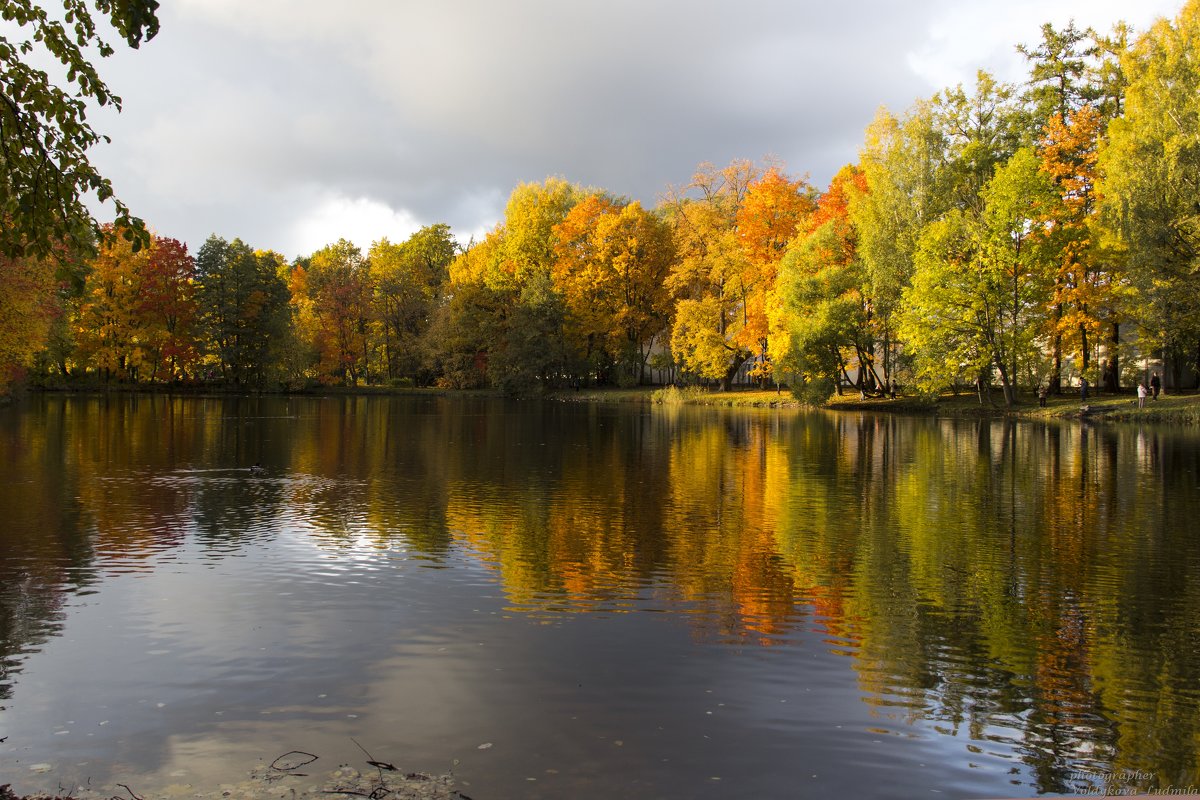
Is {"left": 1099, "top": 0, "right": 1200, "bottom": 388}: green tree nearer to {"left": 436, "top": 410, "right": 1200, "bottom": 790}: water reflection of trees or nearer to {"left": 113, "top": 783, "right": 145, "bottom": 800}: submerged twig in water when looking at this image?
{"left": 436, "top": 410, "right": 1200, "bottom": 790}: water reflection of trees

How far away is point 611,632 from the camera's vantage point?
8969 mm

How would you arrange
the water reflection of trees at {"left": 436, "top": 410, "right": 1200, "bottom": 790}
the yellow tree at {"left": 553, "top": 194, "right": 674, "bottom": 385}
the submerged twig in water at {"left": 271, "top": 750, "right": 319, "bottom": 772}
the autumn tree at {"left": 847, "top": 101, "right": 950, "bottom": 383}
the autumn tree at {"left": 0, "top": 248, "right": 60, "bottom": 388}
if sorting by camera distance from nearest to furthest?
the submerged twig in water at {"left": 271, "top": 750, "right": 319, "bottom": 772}, the water reflection of trees at {"left": 436, "top": 410, "right": 1200, "bottom": 790}, the autumn tree at {"left": 0, "top": 248, "right": 60, "bottom": 388}, the autumn tree at {"left": 847, "top": 101, "right": 950, "bottom": 383}, the yellow tree at {"left": 553, "top": 194, "right": 674, "bottom": 385}

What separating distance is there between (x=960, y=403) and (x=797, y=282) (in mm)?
11994

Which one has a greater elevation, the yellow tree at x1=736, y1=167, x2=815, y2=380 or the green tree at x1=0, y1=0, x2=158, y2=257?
the yellow tree at x1=736, y1=167, x2=815, y2=380

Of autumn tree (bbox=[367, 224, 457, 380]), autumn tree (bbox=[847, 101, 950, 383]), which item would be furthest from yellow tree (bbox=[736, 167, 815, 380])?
autumn tree (bbox=[367, 224, 457, 380])

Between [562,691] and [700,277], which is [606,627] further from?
[700,277]

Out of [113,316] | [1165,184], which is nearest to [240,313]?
[113,316]

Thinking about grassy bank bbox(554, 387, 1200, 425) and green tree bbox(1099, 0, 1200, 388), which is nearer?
green tree bbox(1099, 0, 1200, 388)

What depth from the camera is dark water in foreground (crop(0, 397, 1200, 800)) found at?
6.05 meters

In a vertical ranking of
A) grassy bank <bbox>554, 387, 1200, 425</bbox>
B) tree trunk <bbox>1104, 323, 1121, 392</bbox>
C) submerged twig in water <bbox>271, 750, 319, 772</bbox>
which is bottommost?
submerged twig in water <bbox>271, 750, 319, 772</bbox>

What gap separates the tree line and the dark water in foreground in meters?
26.9

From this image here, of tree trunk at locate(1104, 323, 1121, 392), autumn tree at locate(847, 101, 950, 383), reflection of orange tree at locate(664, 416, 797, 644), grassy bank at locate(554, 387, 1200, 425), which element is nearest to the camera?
reflection of orange tree at locate(664, 416, 797, 644)

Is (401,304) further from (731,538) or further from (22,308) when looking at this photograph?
(731,538)

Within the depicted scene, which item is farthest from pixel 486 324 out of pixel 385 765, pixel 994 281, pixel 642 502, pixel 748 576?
pixel 385 765
